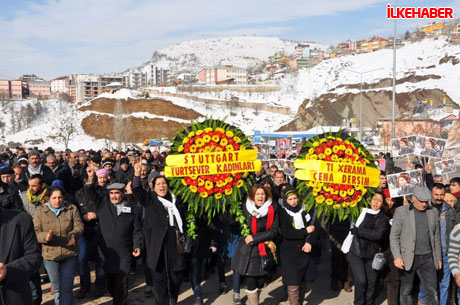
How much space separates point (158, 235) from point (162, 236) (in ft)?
0.18

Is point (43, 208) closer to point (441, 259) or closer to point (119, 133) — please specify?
point (441, 259)

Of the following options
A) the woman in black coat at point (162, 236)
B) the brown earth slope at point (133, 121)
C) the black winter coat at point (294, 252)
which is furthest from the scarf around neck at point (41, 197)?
the brown earth slope at point (133, 121)

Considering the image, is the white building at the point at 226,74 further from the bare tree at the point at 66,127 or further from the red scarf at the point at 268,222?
the red scarf at the point at 268,222

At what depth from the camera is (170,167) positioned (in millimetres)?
6184

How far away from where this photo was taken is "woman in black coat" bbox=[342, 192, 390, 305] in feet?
19.1

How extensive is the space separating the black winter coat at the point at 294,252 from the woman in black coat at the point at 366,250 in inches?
21.9

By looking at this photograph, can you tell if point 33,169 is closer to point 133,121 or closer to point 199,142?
point 199,142

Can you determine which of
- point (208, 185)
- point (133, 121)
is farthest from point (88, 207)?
point (133, 121)

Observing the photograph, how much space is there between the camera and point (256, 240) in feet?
18.5

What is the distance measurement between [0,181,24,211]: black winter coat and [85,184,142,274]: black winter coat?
1.59 meters

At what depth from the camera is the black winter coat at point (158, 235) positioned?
570 centimetres

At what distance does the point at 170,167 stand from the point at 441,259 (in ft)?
12.7

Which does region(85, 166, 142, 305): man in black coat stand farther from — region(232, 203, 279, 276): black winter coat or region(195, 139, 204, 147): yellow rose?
region(232, 203, 279, 276): black winter coat

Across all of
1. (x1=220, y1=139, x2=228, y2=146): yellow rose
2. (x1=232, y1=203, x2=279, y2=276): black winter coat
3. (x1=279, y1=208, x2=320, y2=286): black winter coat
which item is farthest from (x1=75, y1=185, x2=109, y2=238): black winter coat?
(x1=279, y1=208, x2=320, y2=286): black winter coat
